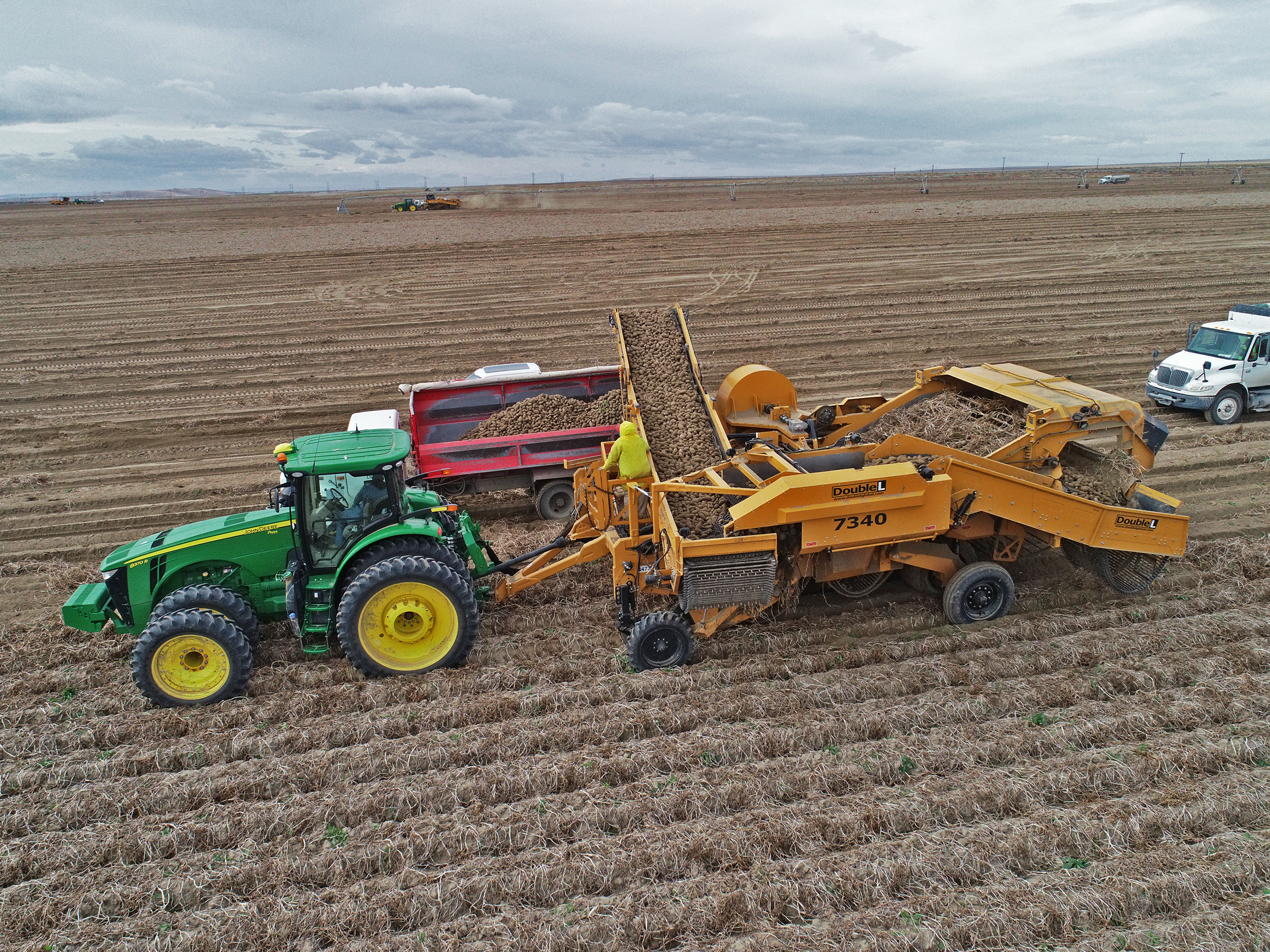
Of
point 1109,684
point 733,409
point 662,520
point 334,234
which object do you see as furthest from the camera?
point 334,234

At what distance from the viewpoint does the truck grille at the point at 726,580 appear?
Result: 6.83 meters

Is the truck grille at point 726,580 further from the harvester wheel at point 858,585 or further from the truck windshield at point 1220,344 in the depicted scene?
the truck windshield at point 1220,344

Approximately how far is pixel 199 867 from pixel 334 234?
127ft

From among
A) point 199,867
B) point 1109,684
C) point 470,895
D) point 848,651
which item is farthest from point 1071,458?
point 199,867

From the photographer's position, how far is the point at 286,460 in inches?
268

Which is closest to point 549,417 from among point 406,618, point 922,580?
point 406,618

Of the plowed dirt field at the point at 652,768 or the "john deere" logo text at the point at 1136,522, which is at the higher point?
the "john deere" logo text at the point at 1136,522

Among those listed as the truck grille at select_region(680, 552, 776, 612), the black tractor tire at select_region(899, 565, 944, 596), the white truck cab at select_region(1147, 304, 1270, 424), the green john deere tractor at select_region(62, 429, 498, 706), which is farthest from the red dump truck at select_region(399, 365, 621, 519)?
the white truck cab at select_region(1147, 304, 1270, 424)

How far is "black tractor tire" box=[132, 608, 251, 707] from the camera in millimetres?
6508

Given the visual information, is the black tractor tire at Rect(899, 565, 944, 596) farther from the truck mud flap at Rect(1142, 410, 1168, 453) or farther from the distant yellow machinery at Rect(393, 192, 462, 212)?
the distant yellow machinery at Rect(393, 192, 462, 212)

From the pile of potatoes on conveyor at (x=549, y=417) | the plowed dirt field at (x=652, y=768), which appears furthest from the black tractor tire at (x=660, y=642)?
the pile of potatoes on conveyor at (x=549, y=417)

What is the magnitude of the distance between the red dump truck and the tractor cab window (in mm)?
3197

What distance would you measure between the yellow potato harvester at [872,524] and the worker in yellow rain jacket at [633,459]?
0.10m

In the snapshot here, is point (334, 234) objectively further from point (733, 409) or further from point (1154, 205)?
point (1154, 205)
